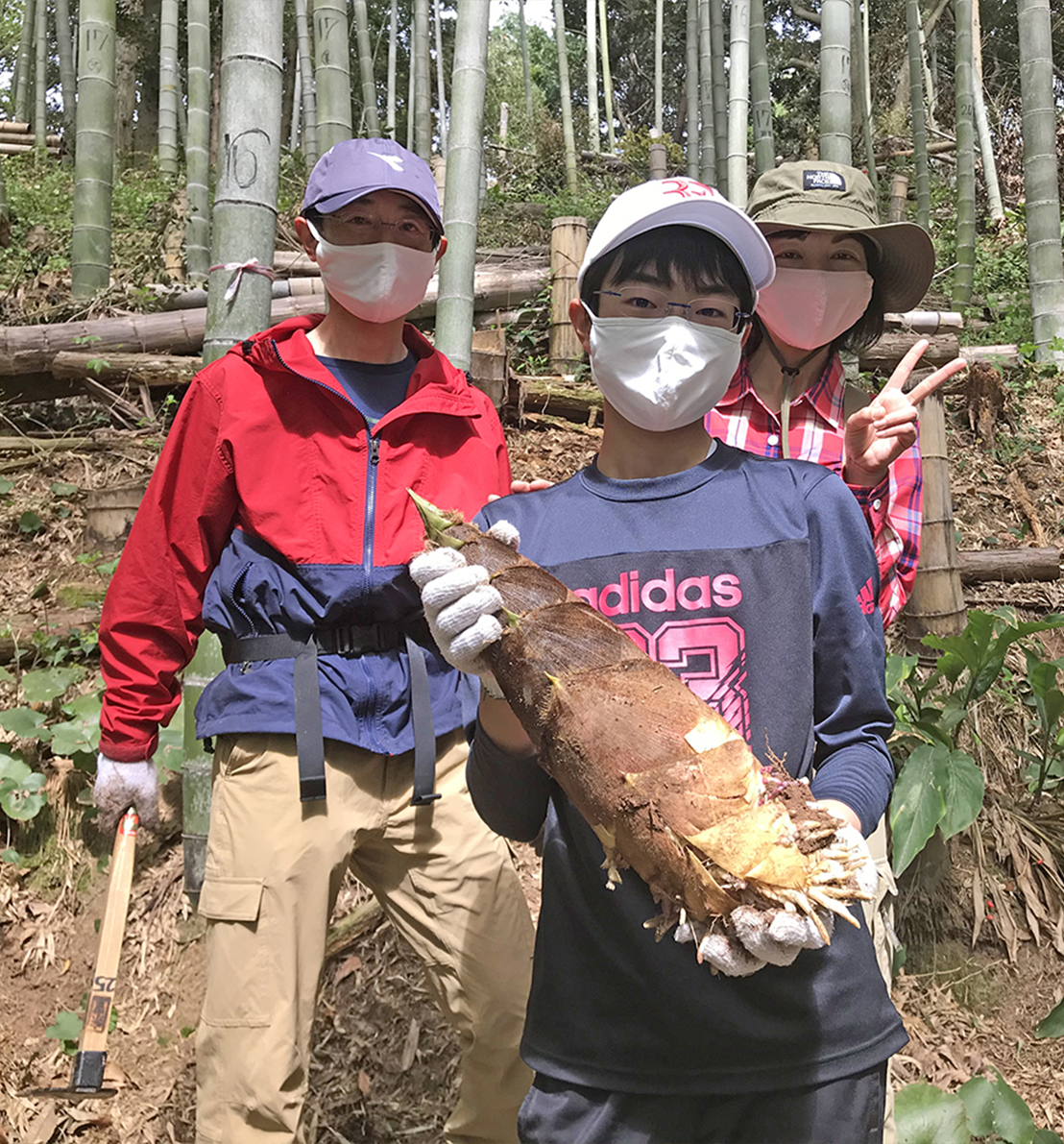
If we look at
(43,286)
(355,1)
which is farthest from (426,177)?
(355,1)

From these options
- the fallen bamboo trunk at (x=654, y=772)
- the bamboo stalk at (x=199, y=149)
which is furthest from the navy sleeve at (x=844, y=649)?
the bamboo stalk at (x=199, y=149)

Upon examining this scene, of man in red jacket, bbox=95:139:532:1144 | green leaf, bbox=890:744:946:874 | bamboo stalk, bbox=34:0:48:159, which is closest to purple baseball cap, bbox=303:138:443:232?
man in red jacket, bbox=95:139:532:1144

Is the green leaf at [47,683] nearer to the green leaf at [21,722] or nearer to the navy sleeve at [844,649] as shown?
the green leaf at [21,722]

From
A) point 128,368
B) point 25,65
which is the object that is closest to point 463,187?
point 128,368

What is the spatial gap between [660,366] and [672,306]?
11cm

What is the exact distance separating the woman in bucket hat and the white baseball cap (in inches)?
21.7

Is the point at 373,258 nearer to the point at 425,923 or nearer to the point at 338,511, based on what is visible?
the point at 338,511

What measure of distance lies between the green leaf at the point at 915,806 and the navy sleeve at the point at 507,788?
66.3 inches

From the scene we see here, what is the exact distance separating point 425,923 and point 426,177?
168 centimetres

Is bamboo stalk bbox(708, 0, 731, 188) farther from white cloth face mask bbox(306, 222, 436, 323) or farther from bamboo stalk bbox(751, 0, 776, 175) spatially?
white cloth face mask bbox(306, 222, 436, 323)

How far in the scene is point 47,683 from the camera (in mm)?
3770

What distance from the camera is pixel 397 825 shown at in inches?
83.7

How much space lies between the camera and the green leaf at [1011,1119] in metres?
2.34

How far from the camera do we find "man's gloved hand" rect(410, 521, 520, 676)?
1.23m
